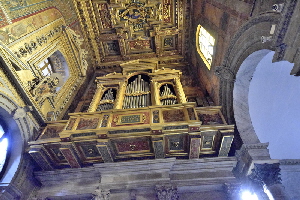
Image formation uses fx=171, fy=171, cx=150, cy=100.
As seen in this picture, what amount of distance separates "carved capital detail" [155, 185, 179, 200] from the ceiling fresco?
8.18m

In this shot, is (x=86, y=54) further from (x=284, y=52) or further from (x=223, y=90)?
(x=284, y=52)

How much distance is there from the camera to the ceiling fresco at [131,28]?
32.4ft

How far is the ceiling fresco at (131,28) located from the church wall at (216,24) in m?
1.28

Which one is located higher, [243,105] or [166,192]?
[243,105]

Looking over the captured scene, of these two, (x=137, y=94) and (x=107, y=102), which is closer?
(x=107, y=102)

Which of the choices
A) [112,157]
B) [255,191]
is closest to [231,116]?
[255,191]

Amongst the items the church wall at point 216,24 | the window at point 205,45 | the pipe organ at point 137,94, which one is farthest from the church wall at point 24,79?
the window at point 205,45

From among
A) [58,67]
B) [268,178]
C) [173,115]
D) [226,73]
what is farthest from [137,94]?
[268,178]

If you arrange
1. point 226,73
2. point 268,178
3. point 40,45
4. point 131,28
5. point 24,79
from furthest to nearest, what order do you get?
point 131,28 < point 40,45 < point 226,73 < point 24,79 < point 268,178

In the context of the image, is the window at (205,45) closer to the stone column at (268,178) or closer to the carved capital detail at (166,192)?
the stone column at (268,178)

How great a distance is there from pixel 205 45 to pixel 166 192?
703cm

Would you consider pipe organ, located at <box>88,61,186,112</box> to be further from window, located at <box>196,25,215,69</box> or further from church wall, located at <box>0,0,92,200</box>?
church wall, located at <box>0,0,92,200</box>

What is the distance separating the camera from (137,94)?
810 centimetres

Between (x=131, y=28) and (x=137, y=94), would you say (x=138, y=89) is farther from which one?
(x=131, y=28)
